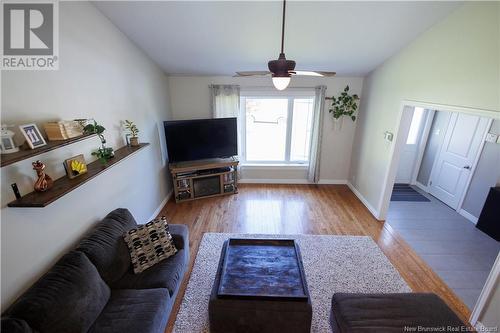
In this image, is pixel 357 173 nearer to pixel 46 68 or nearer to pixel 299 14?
pixel 299 14

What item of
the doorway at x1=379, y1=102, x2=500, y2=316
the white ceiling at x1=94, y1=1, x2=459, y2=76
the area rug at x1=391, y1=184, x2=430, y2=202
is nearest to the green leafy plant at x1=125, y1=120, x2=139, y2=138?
the white ceiling at x1=94, y1=1, x2=459, y2=76

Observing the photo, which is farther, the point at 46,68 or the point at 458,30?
the point at 458,30

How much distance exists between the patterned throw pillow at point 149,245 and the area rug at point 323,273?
519mm

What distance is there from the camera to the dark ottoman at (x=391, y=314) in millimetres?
1627

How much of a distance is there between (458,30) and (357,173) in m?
2.78

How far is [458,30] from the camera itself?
7.69 feet

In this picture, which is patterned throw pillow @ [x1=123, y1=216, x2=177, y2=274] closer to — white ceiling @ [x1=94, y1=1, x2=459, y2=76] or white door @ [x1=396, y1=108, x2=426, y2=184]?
white ceiling @ [x1=94, y1=1, x2=459, y2=76]

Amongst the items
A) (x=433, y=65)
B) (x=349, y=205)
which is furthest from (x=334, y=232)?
(x=433, y=65)

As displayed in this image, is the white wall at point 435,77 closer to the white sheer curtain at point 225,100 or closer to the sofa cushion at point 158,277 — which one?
the white sheer curtain at point 225,100

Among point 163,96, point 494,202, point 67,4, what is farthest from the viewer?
point 163,96

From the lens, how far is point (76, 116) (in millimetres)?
2096

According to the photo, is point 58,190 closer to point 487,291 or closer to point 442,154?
point 487,291

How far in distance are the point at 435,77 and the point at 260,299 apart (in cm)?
308

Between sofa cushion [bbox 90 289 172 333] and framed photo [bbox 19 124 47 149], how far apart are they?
4.36ft
